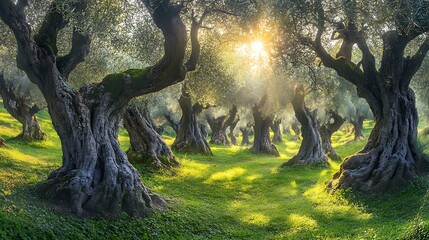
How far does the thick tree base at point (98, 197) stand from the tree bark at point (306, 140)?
19.2 metres

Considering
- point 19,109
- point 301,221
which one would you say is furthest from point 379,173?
point 19,109

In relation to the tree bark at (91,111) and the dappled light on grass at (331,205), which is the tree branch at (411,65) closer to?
the dappled light on grass at (331,205)

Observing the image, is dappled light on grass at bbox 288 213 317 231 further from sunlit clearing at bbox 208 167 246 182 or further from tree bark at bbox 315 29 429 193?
sunlit clearing at bbox 208 167 246 182

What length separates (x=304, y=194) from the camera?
20.0 metres

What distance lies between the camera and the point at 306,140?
31.7 meters

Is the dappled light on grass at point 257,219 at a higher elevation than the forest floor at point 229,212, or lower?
lower

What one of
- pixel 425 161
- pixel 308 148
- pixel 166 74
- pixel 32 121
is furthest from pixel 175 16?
pixel 32 121

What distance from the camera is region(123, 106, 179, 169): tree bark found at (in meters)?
24.9

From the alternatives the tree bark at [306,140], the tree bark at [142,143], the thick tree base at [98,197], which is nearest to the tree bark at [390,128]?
the thick tree base at [98,197]

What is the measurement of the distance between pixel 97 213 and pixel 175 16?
6.89 m

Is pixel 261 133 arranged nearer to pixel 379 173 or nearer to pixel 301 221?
pixel 379 173

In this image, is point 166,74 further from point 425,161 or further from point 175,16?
point 425,161

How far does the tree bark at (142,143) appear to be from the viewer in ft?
81.7

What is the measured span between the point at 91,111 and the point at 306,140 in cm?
2112
